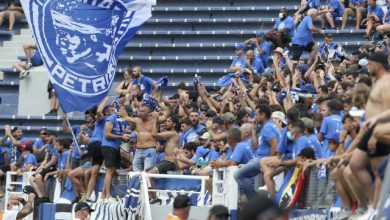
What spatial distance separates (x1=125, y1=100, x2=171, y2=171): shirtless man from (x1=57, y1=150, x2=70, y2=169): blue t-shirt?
227cm

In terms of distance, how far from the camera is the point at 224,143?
16.8 metres

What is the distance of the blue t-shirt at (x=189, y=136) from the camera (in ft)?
61.1

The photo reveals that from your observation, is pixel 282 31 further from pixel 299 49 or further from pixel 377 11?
pixel 377 11

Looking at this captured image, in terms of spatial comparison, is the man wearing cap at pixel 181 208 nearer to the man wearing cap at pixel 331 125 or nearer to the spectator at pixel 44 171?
the man wearing cap at pixel 331 125

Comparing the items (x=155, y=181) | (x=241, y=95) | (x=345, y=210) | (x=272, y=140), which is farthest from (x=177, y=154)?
(x=345, y=210)

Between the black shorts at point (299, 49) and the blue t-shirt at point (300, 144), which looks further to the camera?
the black shorts at point (299, 49)

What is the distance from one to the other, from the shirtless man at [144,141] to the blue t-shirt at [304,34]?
5.96 m

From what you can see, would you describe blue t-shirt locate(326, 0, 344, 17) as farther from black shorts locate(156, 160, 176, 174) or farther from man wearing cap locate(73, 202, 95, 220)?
man wearing cap locate(73, 202, 95, 220)

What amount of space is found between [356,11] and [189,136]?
6796 mm

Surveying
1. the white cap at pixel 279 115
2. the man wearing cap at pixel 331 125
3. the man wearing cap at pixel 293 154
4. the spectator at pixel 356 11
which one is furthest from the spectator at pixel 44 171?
the man wearing cap at pixel 331 125

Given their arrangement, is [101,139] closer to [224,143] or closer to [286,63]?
[224,143]

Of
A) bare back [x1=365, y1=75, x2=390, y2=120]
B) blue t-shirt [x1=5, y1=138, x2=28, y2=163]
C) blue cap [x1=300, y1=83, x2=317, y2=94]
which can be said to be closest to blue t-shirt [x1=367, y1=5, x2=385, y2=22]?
blue cap [x1=300, y1=83, x2=317, y2=94]

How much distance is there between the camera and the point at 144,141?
58.6 ft

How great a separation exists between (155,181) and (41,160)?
15.8 ft
